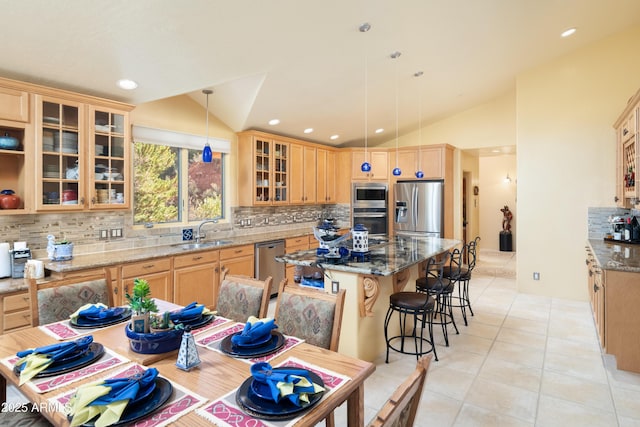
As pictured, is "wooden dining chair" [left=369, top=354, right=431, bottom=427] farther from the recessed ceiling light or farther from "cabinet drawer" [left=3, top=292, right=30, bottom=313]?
the recessed ceiling light

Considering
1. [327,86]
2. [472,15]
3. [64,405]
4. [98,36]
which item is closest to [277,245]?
[327,86]

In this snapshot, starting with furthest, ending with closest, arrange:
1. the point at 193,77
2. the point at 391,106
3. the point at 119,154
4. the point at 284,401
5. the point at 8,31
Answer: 1. the point at 391,106
2. the point at 119,154
3. the point at 193,77
4. the point at 8,31
5. the point at 284,401

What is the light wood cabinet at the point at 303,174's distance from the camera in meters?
5.94

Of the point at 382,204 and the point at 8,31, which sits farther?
the point at 382,204

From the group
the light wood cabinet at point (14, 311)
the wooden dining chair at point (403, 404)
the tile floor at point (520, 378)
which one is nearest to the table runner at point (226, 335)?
the wooden dining chair at point (403, 404)

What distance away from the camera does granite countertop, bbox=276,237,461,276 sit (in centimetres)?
286

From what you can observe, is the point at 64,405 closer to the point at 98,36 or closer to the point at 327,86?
the point at 98,36

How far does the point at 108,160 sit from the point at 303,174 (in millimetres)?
3144

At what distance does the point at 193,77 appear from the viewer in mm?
3457

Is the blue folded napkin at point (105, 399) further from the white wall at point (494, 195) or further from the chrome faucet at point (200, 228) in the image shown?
the white wall at point (494, 195)

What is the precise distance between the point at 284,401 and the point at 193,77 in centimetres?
317

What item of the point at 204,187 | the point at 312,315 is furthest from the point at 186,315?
the point at 204,187

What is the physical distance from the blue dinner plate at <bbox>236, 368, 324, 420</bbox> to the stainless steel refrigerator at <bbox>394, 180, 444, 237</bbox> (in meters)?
5.47

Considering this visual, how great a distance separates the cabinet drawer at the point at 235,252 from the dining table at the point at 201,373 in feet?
8.18
